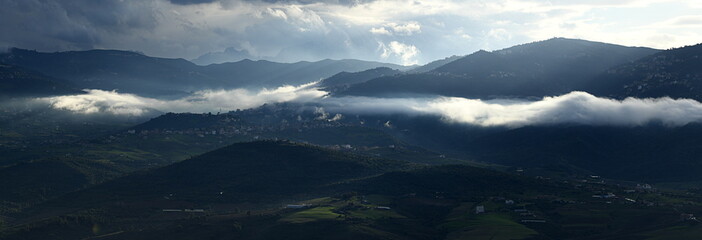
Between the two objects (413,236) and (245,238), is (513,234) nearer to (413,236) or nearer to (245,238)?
(413,236)

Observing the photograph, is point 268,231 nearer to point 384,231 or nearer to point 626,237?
point 384,231

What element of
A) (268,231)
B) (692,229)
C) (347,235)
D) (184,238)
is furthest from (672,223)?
(184,238)

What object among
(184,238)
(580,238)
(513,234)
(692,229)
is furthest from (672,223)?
(184,238)

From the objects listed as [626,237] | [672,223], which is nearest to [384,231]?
[626,237]

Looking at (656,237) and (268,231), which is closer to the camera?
(656,237)

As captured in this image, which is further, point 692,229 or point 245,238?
point 245,238

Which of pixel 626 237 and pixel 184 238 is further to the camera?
pixel 184 238

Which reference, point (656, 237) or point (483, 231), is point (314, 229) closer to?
point (483, 231)
